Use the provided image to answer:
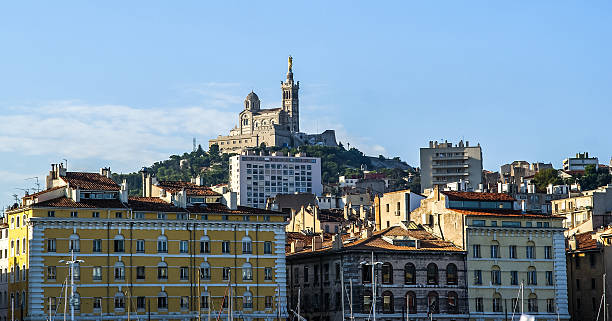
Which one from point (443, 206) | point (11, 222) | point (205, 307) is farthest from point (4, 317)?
point (443, 206)

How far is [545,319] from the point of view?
391 ft

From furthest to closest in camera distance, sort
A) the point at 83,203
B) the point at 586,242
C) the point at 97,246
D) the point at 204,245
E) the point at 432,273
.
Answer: the point at 586,242 < the point at 432,273 < the point at 204,245 < the point at 83,203 < the point at 97,246

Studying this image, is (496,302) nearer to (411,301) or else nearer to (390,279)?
(411,301)

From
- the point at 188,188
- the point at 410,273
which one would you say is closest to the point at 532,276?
the point at 410,273

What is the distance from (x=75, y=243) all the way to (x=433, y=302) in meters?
35.1

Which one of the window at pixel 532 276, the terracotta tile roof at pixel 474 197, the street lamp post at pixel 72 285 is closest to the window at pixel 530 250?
the window at pixel 532 276

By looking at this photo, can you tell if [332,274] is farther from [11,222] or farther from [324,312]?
[11,222]

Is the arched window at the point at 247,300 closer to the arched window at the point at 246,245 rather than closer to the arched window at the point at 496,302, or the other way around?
the arched window at the point at 246,245

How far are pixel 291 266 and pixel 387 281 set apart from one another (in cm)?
1461

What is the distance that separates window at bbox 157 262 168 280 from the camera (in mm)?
108000

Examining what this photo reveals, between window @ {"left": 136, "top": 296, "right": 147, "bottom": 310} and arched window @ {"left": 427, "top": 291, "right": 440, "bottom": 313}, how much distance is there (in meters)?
28.0

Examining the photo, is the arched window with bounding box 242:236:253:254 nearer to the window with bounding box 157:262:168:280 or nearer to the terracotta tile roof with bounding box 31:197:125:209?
the window with bounding box 157:262:168:280

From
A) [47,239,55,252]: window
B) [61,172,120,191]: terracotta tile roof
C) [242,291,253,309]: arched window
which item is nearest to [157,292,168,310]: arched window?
[242,291,253,309]: arched window

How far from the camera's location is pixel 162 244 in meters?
109
